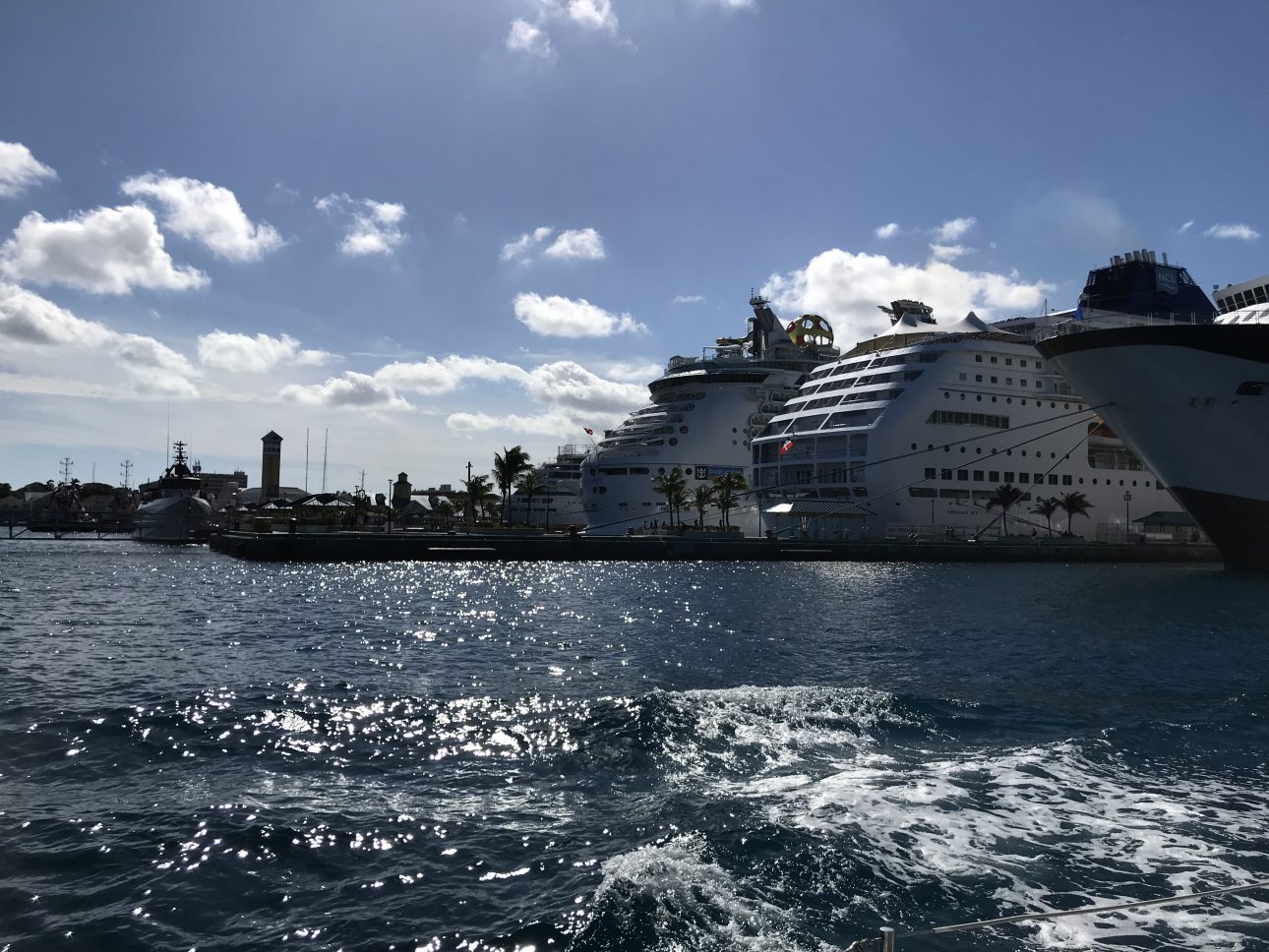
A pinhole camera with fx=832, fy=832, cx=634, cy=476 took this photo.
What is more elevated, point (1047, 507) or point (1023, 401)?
point (1023, 401)

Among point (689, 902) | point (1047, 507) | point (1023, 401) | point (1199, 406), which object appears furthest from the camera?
point (1023, 401)

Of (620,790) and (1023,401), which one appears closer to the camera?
(620,790)

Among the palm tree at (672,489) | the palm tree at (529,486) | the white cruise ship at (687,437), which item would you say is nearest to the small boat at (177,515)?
the palm tree at (529,486)

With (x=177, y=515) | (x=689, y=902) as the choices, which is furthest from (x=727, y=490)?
(x=689, y=902)

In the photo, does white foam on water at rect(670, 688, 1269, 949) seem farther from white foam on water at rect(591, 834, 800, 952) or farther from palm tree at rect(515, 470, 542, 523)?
palm tree at rect(515, 470, 542, 523)

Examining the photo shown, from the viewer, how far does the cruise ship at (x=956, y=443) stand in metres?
72.9

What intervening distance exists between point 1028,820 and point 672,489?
77.9m

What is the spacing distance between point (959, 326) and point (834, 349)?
44.8 metres

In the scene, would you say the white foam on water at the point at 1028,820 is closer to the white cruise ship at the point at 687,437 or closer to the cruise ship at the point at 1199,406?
the cruise ship at the point at 1199,406

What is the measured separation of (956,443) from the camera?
73500 millimetres

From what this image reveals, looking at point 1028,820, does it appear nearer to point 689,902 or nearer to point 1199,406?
point 689,902

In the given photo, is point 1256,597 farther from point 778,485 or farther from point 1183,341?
point 778,485

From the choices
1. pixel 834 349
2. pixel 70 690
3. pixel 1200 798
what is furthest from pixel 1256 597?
pixel 834 349

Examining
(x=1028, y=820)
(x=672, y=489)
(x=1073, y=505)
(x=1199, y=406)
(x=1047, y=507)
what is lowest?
(x=1028, y=820)
